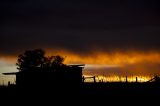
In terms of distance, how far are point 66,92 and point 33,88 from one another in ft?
11.7

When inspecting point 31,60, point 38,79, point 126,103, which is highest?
point 31,60

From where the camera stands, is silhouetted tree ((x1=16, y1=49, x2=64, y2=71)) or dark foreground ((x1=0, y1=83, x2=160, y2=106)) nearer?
dark foreground ((x1=0, y1=83, x2=160, y2=106))

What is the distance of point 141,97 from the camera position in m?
35.4

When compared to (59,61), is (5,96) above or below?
below

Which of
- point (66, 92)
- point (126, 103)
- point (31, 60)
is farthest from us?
point (31, 60)

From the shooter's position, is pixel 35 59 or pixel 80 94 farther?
pixel 35 59

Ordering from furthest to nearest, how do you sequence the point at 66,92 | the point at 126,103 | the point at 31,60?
the point at 31,60, the point at 66,92, the point at 126,103

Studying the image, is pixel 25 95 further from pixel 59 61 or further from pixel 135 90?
pixel 59 61

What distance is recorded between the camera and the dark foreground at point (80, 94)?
35412 millimetres

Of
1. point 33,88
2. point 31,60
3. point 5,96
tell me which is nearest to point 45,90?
point 33,88

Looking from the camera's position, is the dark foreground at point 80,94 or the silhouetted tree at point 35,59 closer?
the dark foreground at point 80,94

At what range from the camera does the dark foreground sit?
1394 inches

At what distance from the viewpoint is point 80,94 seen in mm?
37812

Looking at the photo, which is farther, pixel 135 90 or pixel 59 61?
pixel 59 61
